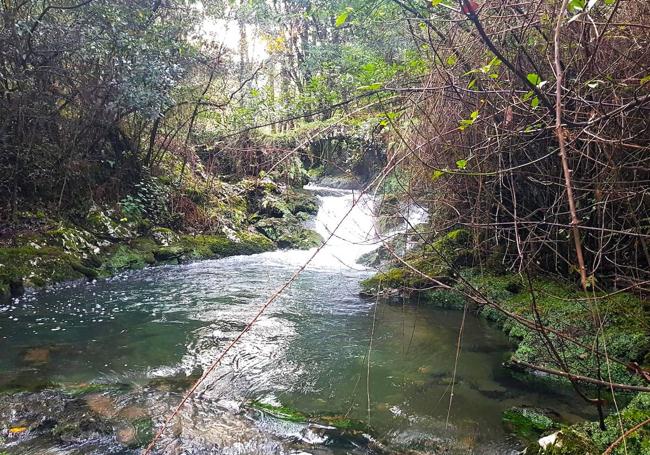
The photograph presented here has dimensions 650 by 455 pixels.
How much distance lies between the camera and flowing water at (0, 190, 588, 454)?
3406mm

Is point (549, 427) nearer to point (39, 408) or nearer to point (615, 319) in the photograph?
point (615, 319)

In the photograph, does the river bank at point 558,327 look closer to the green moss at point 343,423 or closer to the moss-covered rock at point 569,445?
the moss-covered rock at point 569,445

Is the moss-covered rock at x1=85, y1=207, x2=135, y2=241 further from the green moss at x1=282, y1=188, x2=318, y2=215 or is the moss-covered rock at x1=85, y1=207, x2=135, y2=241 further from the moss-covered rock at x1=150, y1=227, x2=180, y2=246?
the green moss at x1=282, y1=188, x2=318, y2=215

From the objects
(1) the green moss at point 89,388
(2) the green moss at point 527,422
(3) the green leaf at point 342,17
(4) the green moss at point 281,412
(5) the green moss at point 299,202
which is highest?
(3) the green leaf at point 342,17

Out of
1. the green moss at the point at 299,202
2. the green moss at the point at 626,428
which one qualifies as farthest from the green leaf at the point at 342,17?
the green moss at the point at 299,202

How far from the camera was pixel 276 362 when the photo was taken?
480cm

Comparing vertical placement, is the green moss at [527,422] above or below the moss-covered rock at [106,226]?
below

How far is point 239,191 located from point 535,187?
9.44 meters

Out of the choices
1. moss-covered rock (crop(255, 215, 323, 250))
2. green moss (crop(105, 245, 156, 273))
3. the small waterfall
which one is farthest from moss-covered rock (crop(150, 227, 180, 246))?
the small waterfall

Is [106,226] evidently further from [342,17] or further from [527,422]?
[342,17]

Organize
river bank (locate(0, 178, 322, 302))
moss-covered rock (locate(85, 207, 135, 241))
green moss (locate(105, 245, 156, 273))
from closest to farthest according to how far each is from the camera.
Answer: river bank (locate(0, 178, 322, 302)) < green moss (locate(105, 245, 156, 273)) < moss-covered rock (locate(85, 207, 135, 241))

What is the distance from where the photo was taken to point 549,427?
340 centimetres

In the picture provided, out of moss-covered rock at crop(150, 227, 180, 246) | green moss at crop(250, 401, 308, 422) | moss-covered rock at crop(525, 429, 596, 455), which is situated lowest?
green moss at crop(250, 401, 308, 422)

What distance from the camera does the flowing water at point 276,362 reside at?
3.41 meters
